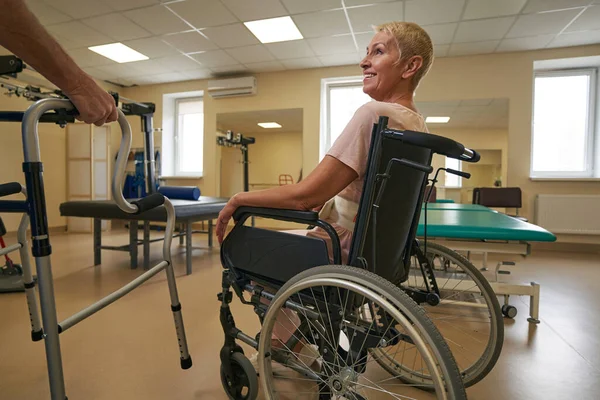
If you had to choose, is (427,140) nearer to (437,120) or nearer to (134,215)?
(134,215)

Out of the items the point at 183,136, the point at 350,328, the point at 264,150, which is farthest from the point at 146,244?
the point at 183,136

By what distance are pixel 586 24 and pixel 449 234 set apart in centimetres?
423

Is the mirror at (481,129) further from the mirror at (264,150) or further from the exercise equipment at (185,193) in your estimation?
the exercise equipment at (185,193)

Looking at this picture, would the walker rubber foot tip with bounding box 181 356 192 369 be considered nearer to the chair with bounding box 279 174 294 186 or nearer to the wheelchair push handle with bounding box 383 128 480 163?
the wheelchair push handle with bounding box 383 128 480 163

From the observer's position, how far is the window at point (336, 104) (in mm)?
5660

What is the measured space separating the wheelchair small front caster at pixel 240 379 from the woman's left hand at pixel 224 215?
40 centimetres

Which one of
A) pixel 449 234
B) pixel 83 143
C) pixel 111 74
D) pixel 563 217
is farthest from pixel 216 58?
pixel 563 217

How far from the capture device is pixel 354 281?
73 cm

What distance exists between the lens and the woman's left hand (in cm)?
100

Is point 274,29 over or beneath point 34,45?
over

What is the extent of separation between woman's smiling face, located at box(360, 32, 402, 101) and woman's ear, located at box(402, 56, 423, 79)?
0.02 m

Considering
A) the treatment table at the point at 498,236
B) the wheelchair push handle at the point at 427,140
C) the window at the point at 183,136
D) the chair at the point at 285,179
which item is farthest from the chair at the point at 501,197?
the window at the point at 183,136

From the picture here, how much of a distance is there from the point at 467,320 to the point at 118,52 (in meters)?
5.70

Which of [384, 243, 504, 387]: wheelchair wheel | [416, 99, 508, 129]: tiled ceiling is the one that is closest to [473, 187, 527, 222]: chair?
[416, 99, 508, 129]: tiled ceiling
